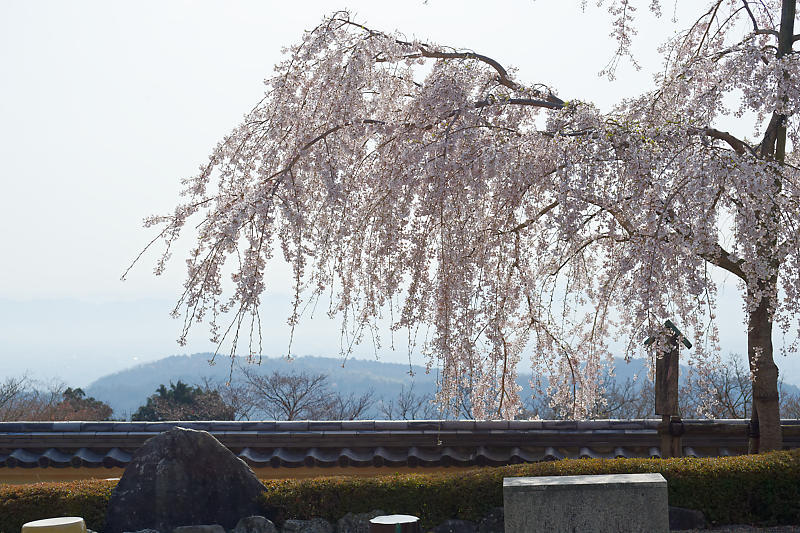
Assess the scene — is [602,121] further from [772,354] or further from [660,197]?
[772,354]

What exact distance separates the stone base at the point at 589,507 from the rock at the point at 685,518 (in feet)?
5.17

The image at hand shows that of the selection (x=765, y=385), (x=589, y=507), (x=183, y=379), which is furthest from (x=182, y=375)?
(x=589, y=507)

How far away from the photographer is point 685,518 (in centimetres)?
622

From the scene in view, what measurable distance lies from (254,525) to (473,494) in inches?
70.6

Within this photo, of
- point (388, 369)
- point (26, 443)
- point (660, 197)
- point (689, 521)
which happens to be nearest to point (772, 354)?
point (689, 521)

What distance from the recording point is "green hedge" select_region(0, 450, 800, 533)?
20.5ft

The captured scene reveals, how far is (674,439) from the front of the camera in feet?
25.0

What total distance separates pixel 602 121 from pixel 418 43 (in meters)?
1.78

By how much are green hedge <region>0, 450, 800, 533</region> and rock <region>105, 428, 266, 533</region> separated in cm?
24

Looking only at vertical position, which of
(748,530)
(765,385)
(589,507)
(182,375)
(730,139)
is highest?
(730,139)

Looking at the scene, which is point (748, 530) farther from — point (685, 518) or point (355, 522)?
point (355, 522)

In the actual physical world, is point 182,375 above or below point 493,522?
above

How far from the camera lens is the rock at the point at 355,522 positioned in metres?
6.34

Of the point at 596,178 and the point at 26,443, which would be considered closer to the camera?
the point at 596,178
